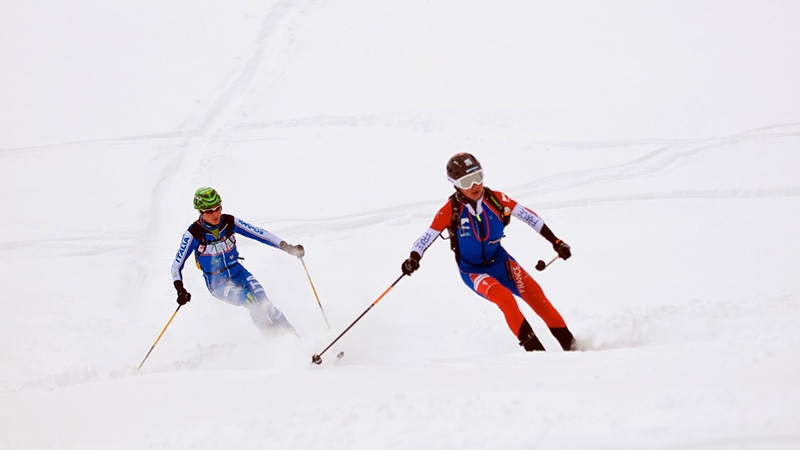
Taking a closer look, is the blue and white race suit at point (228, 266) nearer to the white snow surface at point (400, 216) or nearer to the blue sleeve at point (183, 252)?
the blue sleeve at point (183, 252)

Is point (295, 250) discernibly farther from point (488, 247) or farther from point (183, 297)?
point (488, 247)

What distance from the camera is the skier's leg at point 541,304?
592 cm

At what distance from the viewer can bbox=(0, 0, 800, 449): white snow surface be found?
414cm

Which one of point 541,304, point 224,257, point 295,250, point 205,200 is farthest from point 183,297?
point 541,304

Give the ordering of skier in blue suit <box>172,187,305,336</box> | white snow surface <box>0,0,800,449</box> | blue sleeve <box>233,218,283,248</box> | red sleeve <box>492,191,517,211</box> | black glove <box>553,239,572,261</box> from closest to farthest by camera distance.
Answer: white snow surface <box>0,0,800,449</box> → black glove <box>553,239,572,261</box> → red sleeve <box>492,191,517,211</box> → skier in blue suit <box>172,187,305,336</box> → blue sleeve <box>233,218,283,248</box>

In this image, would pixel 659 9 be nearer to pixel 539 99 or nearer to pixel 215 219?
pixel 539 99

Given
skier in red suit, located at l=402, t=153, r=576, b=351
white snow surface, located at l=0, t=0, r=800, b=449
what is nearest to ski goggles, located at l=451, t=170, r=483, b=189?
skier in red suit, located at l=402, t=153, r=576, b=351

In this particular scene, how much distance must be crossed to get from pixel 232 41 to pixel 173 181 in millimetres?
8095

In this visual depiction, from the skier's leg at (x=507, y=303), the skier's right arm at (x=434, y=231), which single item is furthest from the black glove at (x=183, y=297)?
the skier's leg at (x=507, y=303)

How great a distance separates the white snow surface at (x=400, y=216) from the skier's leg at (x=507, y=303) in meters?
0.47

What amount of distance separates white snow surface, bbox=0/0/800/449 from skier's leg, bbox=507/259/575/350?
34 centimetres

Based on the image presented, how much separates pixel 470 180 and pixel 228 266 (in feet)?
10.6

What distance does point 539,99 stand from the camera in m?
14.1

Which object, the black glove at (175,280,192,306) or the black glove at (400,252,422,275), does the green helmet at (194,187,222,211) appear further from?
the black glove at (400,252,422,275)
